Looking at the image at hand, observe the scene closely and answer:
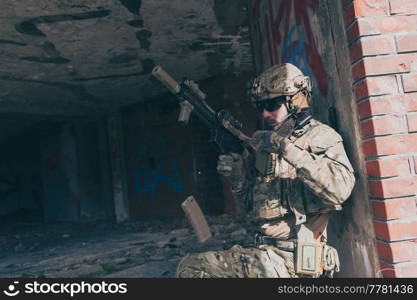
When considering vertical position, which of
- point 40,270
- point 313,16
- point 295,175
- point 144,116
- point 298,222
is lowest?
point 40,270

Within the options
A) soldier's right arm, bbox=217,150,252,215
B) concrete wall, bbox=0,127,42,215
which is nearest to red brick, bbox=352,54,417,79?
soldier's right arm, bbox=217,150,252,215

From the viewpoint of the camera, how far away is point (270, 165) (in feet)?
5.90

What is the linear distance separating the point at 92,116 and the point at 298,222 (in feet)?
24.2

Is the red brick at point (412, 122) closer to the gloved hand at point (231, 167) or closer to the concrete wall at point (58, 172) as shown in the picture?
the gloved hand at point (231, 167)

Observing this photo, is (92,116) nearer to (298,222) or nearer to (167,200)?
(167,200)

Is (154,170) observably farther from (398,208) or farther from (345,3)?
(398,208)

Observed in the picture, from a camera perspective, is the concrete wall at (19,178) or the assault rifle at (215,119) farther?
the concrete wall at (19,178)

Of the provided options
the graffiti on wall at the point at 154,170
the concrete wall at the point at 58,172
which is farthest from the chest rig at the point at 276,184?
the concrete wall at the point at 58,172

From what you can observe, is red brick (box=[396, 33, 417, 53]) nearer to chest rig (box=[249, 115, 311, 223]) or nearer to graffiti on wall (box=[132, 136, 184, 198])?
chest rig (box=[249, 115, 311, 223])

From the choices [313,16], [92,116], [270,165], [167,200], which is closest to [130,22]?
[313,16]

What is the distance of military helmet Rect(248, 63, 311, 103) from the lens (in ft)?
6.27

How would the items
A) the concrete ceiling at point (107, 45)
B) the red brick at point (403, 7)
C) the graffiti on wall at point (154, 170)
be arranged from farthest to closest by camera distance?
the graffiti on wall at point (154, 170), the concrete ceiling at point (107, 45), the red brick at point (403, 7)

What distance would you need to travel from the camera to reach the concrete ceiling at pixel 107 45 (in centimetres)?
396

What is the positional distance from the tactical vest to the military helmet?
0.19 m
